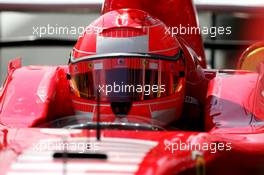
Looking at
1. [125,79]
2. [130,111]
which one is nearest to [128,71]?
[125,79]

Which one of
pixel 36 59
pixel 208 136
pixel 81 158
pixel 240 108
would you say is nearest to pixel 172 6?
pixel 240 108

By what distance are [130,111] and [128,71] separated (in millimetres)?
159

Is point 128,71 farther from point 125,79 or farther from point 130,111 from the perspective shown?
point 130,111

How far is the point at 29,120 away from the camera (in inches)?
135

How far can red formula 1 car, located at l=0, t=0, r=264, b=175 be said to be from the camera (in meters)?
2.73

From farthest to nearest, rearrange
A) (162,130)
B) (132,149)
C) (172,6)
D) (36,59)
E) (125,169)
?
1. (36,59)
2. (172,6)
3. (162,130)
4. (132,149)
5. (125,169)

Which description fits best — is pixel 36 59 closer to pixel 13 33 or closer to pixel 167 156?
pixel 13 33

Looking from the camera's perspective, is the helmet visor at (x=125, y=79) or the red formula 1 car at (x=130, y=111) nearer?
the red formula 1 car at (x=130, y=111)

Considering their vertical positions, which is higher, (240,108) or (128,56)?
(128,56)

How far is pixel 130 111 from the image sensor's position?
330 centimetres

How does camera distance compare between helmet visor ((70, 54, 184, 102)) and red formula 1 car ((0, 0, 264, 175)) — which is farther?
helmet visor ((70, 54, 184, 102))

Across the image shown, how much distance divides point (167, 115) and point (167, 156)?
2.19 feet

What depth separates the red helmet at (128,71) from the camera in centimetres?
330

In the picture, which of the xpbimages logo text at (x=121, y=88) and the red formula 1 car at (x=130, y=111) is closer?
the red formula 1 car at (x=130, y=111)
